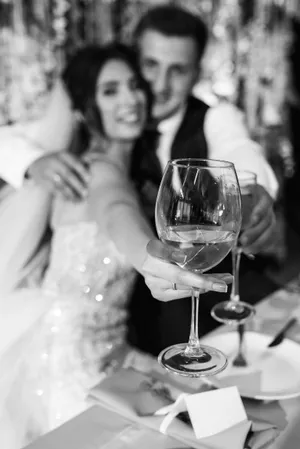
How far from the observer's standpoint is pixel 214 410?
28.8 inches

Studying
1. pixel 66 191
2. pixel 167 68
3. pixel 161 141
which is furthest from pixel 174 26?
pixel 66 191

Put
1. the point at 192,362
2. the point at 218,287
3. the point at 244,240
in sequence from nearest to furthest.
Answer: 1. the point at 218,287
2. the point at 192,362
3. the point at 244,240

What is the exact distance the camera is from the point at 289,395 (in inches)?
Answer: 31.3

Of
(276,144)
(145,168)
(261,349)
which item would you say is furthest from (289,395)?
(276,144)

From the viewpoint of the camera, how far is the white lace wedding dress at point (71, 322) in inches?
49.0

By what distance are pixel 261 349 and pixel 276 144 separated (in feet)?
12.9

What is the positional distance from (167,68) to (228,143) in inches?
17.5

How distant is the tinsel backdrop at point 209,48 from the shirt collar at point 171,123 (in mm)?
890

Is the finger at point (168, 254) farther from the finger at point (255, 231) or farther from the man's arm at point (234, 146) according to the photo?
the man's arm at point (234, 146)

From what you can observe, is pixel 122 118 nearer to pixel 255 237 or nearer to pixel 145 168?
pixel 145 168

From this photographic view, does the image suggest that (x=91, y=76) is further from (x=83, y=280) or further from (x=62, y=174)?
(x=83, y=280)

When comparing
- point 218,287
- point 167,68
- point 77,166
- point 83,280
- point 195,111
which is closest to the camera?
point 218,287

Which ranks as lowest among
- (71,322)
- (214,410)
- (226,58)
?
(71,322)

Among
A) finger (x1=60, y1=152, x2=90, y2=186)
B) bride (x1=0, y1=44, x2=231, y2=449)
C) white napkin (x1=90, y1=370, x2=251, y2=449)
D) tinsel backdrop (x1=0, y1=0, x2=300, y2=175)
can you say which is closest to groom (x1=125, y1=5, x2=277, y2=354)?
bride (x1=0, y1=44, x2=231, y2=449)
